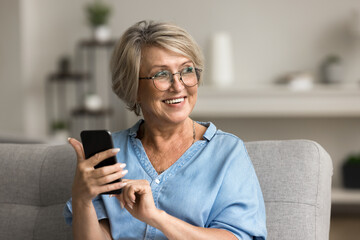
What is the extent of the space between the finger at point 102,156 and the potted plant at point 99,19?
12.9 ft

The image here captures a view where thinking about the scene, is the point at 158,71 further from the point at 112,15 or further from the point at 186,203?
the point at 112,15

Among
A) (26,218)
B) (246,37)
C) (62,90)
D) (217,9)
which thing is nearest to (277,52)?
(246,37)

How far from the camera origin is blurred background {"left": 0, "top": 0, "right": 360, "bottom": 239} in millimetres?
4680

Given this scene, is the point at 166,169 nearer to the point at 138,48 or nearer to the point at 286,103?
the point at 138,48

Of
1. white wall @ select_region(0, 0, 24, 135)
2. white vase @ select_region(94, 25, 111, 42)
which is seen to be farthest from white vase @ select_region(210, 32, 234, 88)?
white wall @ select_region(0, 0, 24, 135)

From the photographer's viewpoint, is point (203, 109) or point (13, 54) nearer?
point (203, 109)

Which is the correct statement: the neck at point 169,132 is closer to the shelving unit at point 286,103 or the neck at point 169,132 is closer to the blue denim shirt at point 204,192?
the blue denim shirt at point 204,192

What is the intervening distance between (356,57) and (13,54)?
3.28m

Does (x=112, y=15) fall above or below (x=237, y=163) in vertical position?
above

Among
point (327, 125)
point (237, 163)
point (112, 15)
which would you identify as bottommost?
point (327, 125)

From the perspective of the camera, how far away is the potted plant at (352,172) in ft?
15.2

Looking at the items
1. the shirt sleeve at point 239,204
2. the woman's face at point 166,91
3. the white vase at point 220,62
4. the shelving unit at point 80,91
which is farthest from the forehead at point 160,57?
the shelving unit at point 80,91

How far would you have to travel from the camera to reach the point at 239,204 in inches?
54.0

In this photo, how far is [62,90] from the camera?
552 cm
